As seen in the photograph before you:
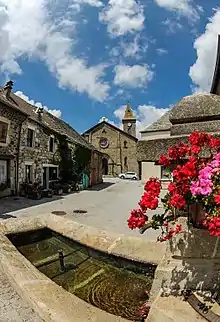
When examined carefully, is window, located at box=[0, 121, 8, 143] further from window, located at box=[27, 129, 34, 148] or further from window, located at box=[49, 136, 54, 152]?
window, located at box=[49, 136, 54, 152]

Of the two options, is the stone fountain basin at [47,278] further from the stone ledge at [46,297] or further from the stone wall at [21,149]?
the stone wall at [21,149]

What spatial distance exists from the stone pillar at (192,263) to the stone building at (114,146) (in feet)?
162

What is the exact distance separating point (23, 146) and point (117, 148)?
33.4m

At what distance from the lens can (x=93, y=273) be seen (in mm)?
4516

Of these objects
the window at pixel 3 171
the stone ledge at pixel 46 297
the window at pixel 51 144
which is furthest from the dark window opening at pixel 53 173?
the stone ledge at pixel 46 297

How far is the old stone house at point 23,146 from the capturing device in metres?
17.8

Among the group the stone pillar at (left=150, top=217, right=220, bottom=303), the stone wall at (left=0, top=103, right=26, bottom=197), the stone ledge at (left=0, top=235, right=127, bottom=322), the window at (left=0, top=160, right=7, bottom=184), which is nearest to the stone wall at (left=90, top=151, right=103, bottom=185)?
the stone wall at (left=0, top=103, right=26, bottom=197)

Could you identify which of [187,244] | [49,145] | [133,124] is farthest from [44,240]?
[133,124]

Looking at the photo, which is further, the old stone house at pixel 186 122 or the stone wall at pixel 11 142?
the stone wall at pixel 11 142

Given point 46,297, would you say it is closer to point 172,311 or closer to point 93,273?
point 172,311

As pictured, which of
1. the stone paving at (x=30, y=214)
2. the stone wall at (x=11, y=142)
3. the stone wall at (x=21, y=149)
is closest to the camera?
the stone paving at (x=30, y=214)

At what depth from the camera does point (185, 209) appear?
2.51 m

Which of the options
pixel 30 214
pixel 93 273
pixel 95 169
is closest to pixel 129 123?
pixel 95 169

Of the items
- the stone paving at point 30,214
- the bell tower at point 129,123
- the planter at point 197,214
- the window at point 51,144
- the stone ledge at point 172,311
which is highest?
the bell tower at point 129,123
